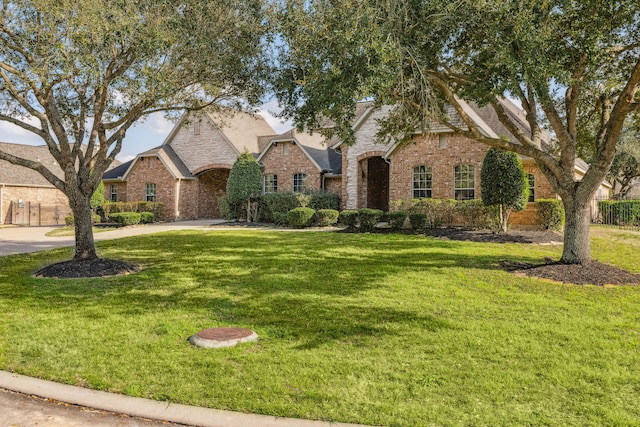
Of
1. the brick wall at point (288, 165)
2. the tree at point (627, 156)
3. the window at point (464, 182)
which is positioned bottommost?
the window at point (464, 182)

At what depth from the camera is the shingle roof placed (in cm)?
3003

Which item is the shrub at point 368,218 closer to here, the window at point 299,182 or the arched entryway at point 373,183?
the arched entryway at point 373,183

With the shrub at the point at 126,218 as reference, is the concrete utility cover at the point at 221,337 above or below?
below

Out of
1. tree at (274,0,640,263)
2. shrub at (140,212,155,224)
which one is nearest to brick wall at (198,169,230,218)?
shrub at (140,212,155,224)

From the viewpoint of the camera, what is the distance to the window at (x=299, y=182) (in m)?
27.1

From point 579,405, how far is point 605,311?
3.73 m

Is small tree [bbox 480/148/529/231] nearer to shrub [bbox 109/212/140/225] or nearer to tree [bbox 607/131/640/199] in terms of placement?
shrub [bbox 109/212/140/225]

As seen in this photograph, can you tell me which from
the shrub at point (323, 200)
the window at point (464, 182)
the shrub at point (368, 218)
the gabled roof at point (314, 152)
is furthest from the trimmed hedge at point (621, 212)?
the gabled roof at point (314, 152)

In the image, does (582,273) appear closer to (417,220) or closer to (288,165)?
(417,220)

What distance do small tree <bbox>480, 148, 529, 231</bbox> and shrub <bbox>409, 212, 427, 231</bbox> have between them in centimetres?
281

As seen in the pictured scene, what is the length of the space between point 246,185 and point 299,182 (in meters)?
3.50

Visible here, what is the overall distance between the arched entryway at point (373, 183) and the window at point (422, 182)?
336 cm

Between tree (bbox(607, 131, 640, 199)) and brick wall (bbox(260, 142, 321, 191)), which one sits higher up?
tree (bbox(607, 131, 640, 199))

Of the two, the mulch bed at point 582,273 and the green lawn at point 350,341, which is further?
the mulch bed at point 582,273
